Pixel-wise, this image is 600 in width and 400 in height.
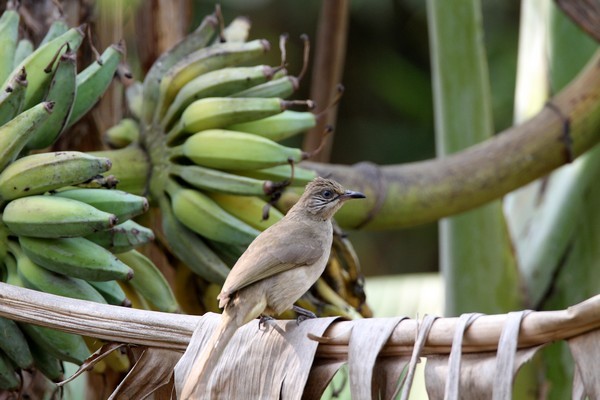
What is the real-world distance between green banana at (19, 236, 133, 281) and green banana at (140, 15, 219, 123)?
0.62 metres

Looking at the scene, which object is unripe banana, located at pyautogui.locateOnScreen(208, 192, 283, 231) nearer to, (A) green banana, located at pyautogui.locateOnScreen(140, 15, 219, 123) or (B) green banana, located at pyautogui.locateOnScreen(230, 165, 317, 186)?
(B) green banana, located at pyautogui.locateOnScreen(230, 165, 317, 186)

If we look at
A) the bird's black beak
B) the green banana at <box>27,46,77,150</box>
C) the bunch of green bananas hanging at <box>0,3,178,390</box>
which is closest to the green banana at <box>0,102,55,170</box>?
the bunch of green bananas hanging at <box>0,3,178,390</box>

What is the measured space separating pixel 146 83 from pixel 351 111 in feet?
25.5

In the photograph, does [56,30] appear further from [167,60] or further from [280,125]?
[280,125]

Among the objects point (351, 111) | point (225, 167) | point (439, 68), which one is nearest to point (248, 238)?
point (225, 167)

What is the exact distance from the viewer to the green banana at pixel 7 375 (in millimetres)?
2285

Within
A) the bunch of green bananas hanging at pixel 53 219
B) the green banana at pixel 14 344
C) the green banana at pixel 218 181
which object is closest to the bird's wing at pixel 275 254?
the green banana at pixel 218 181

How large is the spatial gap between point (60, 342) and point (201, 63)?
34.7 inches

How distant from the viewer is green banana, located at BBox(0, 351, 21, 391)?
229 cm

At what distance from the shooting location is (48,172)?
225 centimetres

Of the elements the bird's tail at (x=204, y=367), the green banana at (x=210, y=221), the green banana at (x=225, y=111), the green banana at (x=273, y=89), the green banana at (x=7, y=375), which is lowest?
the bird's tail at (x=204, y=367)

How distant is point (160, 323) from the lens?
193 centimetres

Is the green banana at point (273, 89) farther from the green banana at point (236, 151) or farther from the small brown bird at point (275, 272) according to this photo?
the small brown bird at point (275, 272)

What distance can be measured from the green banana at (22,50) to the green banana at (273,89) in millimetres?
566
